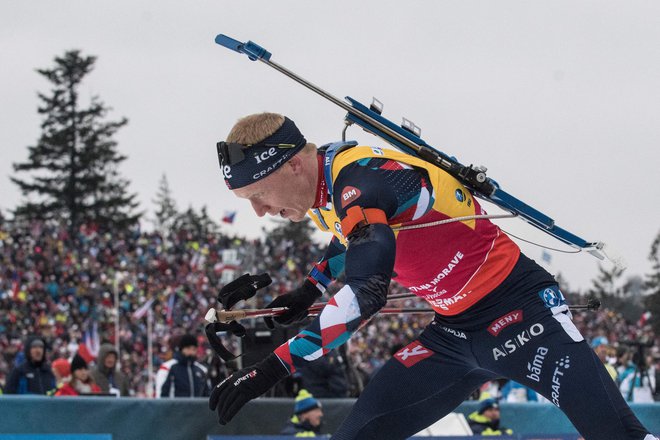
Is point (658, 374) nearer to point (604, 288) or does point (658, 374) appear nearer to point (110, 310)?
point (110, 310)

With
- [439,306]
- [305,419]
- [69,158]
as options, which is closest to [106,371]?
[305,419]

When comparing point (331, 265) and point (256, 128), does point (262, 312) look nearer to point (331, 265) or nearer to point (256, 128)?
point (331, 265)

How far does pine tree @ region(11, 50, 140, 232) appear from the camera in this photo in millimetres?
53688

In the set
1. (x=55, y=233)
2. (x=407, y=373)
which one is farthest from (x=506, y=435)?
(x=55, y=233)

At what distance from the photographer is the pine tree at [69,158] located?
5369 centimetres

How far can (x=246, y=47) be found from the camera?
4051mm

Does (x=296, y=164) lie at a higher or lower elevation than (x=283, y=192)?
higher

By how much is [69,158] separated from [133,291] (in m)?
29.4

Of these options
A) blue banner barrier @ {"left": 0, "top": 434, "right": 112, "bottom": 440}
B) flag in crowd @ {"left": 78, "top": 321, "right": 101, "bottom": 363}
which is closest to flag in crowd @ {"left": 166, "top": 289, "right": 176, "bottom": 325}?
flag in crowd @ {"left": 78, "top": 321, "right": 101, "bottom": 363}

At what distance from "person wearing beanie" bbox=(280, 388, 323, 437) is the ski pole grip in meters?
3.88

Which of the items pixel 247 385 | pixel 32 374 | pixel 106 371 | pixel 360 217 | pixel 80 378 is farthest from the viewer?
pixel 106 371

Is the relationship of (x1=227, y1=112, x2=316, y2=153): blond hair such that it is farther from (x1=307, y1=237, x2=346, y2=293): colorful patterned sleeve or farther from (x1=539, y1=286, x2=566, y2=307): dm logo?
(x1=539, y1=286, x2=566, y2=307): dm logo

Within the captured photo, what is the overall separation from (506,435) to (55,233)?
2515cm

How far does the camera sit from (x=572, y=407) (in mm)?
3592
